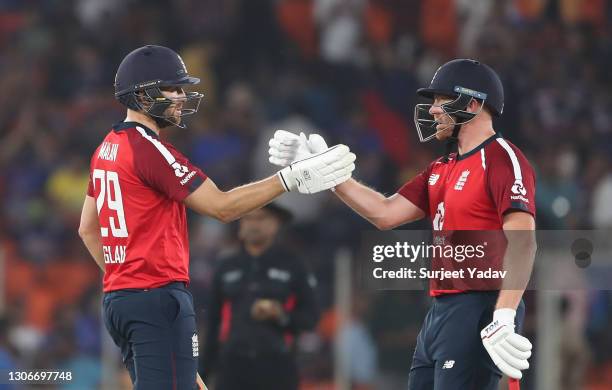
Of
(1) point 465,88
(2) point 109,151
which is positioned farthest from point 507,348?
(2) point 109,151

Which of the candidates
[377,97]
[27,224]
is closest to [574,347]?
[377,97]

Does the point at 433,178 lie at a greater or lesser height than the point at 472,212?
greater

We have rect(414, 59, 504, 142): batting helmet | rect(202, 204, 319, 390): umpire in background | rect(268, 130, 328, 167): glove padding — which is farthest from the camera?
rect(202, 204, 319, 390): umpire in background

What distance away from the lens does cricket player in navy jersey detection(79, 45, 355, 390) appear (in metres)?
6.19

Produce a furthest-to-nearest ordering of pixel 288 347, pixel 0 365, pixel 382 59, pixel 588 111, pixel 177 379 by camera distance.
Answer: pixel 382 59 → pixel 588 111 → pixel 0 365 → pixel 288 347 → pixel 177 379

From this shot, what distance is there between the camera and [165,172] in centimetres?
621

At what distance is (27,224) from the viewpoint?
1298cm

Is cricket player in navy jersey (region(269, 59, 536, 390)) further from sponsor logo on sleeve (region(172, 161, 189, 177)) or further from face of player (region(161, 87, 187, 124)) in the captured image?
sponsor logo on sleeve (region(172, 161, 189, 177))

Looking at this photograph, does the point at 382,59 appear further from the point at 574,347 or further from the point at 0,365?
the point at 0,365

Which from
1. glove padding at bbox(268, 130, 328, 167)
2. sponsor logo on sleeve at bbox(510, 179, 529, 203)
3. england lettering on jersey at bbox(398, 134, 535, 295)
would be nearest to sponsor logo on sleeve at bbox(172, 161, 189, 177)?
glove padding at bbox(268, 130, 328, 167)

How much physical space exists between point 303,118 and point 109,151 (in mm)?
7030

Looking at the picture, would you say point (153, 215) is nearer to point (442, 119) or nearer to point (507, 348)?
point (442, 119)

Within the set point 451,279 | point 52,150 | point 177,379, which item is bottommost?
point 177,379

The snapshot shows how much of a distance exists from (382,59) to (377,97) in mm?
529
